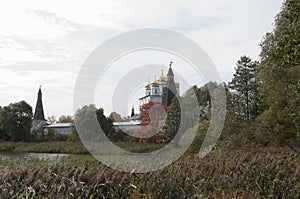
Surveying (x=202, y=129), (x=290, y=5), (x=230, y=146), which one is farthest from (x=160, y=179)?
(x=202, y=129)

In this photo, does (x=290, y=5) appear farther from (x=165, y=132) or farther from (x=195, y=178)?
(x=165, y=132)

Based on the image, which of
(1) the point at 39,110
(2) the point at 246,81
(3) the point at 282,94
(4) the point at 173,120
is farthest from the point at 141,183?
(1) the point at 39,110

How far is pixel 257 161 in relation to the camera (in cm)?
966

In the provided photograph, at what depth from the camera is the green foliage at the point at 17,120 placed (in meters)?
42.4

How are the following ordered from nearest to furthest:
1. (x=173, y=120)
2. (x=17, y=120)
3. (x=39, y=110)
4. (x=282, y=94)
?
1. (x=282, y=94)
2. (x=173, y=120)
3. (x=17, y=120)
4. (x=39, y=110)

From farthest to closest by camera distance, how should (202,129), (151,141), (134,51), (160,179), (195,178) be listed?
(151,141), (202,129), (134,51), (195,178), (160,179)

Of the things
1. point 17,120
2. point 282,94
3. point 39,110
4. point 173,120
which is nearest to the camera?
point 282,94

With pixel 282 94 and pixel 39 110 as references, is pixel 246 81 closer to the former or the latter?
pixel 282 94

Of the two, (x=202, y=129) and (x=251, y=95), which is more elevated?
(x=251, y=95)

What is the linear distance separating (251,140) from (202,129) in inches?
119

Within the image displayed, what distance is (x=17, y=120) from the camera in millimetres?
44656

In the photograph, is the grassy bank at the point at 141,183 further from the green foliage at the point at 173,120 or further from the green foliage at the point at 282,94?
the green foliage at the point at 173,120

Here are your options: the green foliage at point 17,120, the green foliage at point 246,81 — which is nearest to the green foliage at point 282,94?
the green foliage at point 246,81

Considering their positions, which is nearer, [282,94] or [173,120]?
[282,94]
